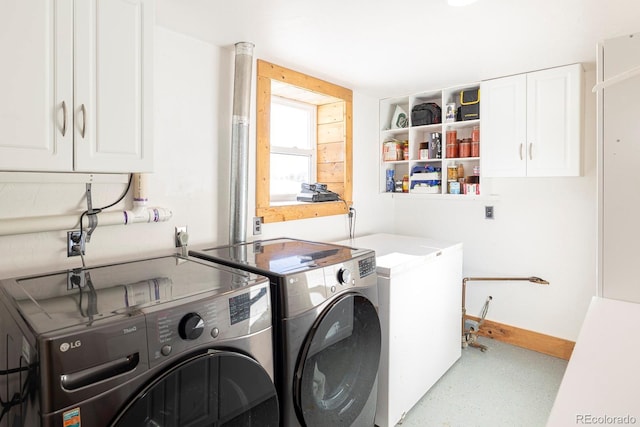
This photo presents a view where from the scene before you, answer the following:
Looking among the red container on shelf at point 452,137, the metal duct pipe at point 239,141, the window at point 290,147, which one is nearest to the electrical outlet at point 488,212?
the red container on shelf at point 452,137

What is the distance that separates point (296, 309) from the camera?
1416 millimetres

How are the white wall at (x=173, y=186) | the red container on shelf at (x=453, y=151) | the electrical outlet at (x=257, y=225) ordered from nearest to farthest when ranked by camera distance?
1. the white wall at (x=173, y=186)
2. the electrical outlet at (x=257, y=225)
3. the red container on shelf at (x=453, y=151)

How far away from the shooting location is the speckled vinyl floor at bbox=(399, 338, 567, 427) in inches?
82.1

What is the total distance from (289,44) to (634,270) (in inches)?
74.8

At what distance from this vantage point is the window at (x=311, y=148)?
263cm

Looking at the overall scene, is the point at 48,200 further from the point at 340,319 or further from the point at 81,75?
the point at 340,319

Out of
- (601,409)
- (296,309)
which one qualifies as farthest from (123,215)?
(601,409)

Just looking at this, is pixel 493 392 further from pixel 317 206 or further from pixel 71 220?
pixel 71 220

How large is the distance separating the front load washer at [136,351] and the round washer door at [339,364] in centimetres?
20

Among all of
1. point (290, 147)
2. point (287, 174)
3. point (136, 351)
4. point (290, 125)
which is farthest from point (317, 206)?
point (136, 351)

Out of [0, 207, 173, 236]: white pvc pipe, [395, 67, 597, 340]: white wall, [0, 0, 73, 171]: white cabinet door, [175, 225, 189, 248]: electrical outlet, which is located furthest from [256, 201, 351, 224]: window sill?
[0, 0, 73, 171]: white cabinet door

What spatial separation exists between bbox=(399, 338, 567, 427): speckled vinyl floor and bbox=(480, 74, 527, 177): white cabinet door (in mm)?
1378

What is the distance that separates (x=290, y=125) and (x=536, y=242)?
2132 millimetres

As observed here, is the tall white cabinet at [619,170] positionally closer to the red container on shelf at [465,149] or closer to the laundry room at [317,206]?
the laundry room at [317,206]
